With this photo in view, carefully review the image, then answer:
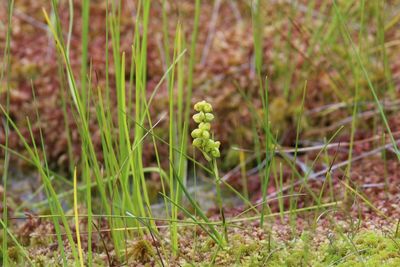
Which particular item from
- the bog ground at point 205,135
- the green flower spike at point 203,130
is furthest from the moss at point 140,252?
the green flower spike at point 203,130

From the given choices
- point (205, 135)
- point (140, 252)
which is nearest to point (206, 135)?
point (205, 135)

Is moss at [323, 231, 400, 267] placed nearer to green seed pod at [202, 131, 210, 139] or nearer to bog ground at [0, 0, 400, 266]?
bog ground at [0, 0, 400, 266]

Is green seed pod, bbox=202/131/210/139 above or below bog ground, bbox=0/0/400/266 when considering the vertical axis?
above

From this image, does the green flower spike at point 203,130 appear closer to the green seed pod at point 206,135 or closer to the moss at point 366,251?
the green seed pod at point 206,135

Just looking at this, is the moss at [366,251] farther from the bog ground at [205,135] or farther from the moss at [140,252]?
the moss at [140,252]

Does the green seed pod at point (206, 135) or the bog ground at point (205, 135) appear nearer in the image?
the green seed pod at point (206, 135)

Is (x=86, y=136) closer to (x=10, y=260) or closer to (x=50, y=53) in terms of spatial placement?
(x=10, y=260)

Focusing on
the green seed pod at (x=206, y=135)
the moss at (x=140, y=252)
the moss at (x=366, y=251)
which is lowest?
the moss at (x=140, y=252)

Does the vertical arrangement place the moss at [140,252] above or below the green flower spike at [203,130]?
below

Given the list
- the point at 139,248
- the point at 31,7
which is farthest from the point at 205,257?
the point at 31,7

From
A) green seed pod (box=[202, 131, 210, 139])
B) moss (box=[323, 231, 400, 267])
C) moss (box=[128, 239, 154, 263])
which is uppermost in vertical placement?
green seed pod (box=[202, 131, 210, 139])

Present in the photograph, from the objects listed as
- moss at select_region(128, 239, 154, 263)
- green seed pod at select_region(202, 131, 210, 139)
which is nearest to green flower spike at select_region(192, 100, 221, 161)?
green seed pod at select_region(202, 131, 210, 139)

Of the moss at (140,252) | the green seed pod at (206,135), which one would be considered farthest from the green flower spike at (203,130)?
the moss at (140,252)
